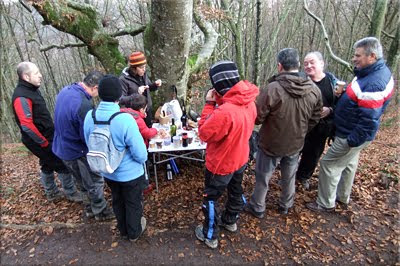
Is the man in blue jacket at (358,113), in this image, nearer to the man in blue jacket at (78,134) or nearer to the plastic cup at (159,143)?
the plastic cup at (159,143)

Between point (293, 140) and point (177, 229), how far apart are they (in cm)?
201

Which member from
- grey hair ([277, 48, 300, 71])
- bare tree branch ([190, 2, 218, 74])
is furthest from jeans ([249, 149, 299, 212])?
bare tree branch ([190, 2, 218, 74])

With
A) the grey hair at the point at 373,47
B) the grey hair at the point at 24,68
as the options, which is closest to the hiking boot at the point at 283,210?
the grey hair at the point at 373,47

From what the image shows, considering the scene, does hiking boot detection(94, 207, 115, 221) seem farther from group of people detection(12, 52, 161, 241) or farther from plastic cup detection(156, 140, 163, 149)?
plastic cup detection(156, 140, 163, 149)

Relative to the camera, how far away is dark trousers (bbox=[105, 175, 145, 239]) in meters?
2.82

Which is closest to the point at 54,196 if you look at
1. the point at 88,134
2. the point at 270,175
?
the point at 88,134

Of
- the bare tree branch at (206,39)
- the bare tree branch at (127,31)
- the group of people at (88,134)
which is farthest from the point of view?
the bare tree branch at (206,39)

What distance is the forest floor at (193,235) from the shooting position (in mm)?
2953

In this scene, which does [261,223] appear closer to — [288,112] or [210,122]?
[288,112]

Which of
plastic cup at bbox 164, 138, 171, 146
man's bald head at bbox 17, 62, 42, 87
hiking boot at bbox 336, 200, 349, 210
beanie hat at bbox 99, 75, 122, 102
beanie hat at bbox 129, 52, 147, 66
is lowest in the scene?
hiking boot at bbox 336, 200, 349, 210

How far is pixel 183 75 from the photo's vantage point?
4770 millimetres

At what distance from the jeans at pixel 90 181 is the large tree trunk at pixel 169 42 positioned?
2.11 meters

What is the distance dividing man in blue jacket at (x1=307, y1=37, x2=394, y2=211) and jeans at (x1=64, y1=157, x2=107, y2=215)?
3.26 meters

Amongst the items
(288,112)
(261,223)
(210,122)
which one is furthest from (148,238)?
(288,112)
